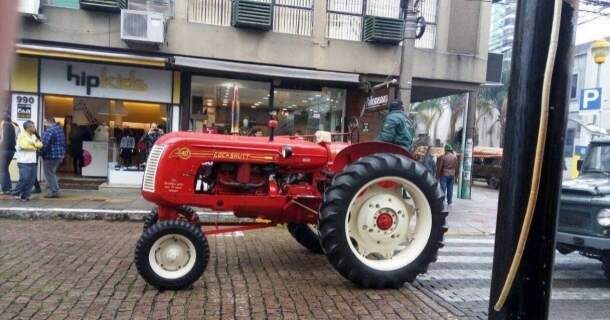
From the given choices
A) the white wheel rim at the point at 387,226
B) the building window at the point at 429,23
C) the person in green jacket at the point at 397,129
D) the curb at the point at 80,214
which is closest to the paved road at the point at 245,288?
the white wheel rim at the point at 387,226

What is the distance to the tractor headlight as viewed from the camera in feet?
20.6

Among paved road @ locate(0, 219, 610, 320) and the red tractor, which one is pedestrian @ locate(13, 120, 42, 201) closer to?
paved road @ locate(0, 219, 610, 320)

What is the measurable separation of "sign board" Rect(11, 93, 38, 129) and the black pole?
1454 centimetres

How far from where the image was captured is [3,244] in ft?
23.7

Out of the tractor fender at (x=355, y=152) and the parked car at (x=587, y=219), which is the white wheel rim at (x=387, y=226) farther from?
the parked car at (x=587, y=219)

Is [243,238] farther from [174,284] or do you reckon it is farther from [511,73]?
[511,73]

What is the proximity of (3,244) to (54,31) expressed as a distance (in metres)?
7.55

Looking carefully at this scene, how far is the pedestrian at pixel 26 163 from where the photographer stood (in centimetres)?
1145

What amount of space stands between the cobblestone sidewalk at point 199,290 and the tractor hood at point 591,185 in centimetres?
270

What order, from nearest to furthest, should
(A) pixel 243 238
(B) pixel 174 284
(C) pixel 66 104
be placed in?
(B) pixel 174 284 → (A) pixel 243 238 → (C) pixel 66 104

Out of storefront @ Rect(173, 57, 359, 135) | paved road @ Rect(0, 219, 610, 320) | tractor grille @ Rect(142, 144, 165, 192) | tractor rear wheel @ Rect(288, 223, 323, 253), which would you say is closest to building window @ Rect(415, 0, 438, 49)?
storefront @ Rect(173, 57, 359, 135)

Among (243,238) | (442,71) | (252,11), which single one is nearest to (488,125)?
(442,71)

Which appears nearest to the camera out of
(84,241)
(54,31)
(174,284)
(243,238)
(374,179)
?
(174,284)

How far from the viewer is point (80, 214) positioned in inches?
397
